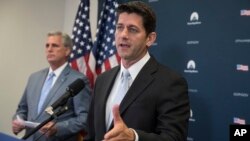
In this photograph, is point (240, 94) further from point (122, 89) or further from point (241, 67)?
point (122, 89)

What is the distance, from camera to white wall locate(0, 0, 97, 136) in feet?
14.3

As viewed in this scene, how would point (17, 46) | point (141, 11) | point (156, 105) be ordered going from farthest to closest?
point (17, 46) → point (141, 11) → point (156, 105)

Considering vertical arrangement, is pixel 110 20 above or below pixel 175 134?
above

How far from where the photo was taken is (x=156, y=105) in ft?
5.24

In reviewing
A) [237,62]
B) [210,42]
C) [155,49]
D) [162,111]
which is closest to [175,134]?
[162,111]

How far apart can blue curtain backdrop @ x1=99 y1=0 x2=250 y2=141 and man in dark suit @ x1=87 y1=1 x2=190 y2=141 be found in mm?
944

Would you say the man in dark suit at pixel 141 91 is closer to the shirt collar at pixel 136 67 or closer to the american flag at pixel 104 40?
the shirt collar at pixel 136 67

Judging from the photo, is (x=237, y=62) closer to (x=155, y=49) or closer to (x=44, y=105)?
(x=155, y=49)

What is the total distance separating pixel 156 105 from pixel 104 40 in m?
2.11

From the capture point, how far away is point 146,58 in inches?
70.2

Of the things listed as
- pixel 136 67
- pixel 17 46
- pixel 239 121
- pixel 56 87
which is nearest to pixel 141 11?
pixel 136 67

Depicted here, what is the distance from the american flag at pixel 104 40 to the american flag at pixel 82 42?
105mm

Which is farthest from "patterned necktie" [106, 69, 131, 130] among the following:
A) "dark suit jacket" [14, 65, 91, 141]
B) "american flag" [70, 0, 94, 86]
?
"american flag" [70, 0, 94, 86]

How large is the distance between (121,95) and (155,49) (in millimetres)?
1534
